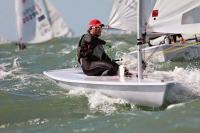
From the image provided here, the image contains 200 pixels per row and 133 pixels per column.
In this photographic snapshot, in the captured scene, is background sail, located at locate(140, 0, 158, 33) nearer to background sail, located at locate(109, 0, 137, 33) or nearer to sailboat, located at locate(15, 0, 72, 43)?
background sail, located at locate(109, 0, 137, 33)

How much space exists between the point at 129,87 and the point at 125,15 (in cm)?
147

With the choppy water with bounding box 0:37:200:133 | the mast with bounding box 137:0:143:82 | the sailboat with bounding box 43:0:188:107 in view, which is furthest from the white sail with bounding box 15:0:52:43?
the mast with bounding box 137:0:143:82

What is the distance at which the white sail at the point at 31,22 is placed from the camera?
82.6 feet

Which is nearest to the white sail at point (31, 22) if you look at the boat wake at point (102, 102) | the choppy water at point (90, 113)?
the choppy water at point (90, 113)

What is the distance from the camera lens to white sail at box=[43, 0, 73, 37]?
28281 mm

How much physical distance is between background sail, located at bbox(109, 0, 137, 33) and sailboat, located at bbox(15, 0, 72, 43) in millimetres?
17188

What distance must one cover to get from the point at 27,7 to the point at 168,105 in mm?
19242

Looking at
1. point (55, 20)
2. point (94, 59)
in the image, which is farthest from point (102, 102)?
point (55, 20)

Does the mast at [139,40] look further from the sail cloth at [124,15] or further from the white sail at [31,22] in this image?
the white sail at [31,22]

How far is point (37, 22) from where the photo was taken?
86.7ft

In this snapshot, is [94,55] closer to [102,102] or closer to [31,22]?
[102,102]

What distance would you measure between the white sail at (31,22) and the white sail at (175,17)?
1788 centimetres

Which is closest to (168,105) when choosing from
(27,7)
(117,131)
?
(117,131)

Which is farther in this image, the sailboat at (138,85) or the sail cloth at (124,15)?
the sail cloth at (124,15)
